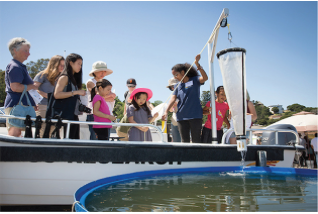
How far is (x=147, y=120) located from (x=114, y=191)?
Result: 189 centimetres

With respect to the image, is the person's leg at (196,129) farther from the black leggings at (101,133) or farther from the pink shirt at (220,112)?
the black leggings at (101,133)

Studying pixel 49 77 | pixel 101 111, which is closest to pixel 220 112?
pixel 101 111

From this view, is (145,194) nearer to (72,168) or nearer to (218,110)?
(72,168)

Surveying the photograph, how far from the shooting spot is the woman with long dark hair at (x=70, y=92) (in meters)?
3.26

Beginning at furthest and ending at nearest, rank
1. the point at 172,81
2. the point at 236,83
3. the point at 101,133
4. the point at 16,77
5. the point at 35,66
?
the point at 35,66 → the point at 172,81 → the point at 101,133 → the point at 16,77 → the point at 236,83

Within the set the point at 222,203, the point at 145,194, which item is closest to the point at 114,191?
the point at 145,194

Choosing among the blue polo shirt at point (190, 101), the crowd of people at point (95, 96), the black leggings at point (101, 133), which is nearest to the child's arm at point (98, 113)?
the crowd of people at point (95, 96)

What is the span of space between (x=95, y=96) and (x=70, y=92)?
639mm

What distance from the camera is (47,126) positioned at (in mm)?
3133

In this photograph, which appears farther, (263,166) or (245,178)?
(263,166)

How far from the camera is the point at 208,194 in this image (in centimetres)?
228

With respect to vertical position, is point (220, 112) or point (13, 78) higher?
point (13, 78)

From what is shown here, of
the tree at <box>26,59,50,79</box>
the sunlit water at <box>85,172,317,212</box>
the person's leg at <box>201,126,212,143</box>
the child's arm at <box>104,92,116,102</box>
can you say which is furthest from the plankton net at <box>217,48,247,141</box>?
the tree at <box>26,59,50,79</box>

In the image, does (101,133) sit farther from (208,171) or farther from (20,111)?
(208,171)
